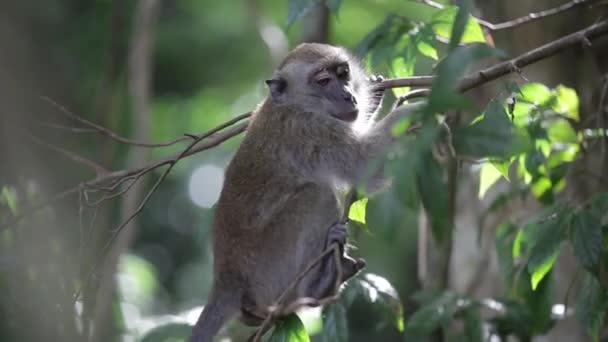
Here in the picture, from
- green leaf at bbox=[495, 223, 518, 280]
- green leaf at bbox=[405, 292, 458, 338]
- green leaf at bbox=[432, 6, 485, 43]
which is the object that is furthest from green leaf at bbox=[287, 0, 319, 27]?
green leaf at bbox=[405, 292, 458, 338]

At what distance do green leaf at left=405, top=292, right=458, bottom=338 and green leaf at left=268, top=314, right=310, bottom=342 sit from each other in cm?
134

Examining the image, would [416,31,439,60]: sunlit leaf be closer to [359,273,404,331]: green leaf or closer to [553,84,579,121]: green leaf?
[553,84,579,121]: green leaf

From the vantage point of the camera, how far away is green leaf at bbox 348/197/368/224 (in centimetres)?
426

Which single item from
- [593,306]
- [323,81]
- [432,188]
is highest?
[323,81]

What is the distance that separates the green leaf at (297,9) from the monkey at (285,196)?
0.73m

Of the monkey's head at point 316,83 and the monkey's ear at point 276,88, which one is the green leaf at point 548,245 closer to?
the monkey's head at point 316,83

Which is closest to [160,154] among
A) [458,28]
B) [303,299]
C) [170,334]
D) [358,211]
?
[170,334]

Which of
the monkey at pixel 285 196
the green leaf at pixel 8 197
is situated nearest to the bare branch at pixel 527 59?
the monkey at pixel 285 196

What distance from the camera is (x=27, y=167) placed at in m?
3.65

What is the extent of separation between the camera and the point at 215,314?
4.70 metres

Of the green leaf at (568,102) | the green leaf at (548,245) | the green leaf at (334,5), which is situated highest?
the green leaf at (334,5)

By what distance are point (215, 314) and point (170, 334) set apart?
798mm

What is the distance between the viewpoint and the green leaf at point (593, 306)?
418 cm

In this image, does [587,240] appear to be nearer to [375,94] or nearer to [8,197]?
[375,94]
